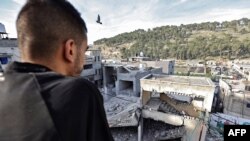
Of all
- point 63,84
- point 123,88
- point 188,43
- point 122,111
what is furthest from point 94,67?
point 188,43

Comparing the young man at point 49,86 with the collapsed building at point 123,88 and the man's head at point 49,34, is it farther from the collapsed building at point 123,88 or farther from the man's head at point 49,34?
the collapsed building at point 123,88

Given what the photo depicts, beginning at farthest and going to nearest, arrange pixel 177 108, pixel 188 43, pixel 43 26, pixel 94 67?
pixel 188 43 < pixel 94 67 < pixel 177 108 < pixel 43 26

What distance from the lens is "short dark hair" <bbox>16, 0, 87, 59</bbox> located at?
2.37 ft

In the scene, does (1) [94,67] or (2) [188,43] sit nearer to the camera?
(1) [94,67]

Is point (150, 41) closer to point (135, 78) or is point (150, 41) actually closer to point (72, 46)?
point (135, 78)

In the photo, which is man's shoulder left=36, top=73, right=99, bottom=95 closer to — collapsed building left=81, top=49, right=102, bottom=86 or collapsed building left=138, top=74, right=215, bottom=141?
collapsed building left=138, top=74, right=215, bottom=141

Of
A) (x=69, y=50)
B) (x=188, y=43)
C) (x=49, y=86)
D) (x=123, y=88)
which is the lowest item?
(x=123, y=88)

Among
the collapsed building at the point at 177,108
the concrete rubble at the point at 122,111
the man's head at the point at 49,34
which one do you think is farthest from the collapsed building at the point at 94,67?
the man's head at the point at 49,34

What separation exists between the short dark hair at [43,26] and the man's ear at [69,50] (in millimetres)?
19

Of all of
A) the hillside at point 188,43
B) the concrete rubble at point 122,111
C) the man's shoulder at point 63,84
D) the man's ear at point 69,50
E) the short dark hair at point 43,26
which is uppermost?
the hillside at point 188,43

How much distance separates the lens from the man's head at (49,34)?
72cm

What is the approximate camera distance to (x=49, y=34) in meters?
0.73

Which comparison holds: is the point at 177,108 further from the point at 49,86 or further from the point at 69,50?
the point at 49,86

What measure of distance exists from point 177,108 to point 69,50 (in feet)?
36.0
